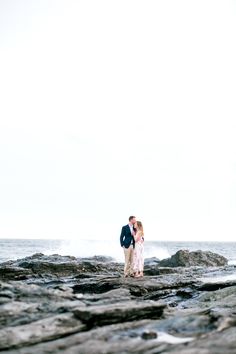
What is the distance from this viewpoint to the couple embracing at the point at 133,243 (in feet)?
72.1

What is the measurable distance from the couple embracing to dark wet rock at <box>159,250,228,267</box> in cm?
2114

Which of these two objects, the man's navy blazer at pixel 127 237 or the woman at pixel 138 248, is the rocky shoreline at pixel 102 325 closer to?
the woman at pixel 138 248

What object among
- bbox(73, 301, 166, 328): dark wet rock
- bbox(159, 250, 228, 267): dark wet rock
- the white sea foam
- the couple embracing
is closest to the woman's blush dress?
the couple embracing

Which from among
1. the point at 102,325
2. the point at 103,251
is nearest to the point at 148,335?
the point at 102,325

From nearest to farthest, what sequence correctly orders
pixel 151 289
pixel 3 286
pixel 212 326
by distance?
pixel 212 326 → pixel 3 286 → pixel 151 289

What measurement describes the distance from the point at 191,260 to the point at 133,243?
2382 centimetres

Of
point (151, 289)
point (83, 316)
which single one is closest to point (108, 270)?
point (151, 289)

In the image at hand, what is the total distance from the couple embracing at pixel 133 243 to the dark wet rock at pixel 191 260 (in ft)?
69.4

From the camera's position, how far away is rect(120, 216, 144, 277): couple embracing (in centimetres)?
2197

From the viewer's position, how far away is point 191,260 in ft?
145

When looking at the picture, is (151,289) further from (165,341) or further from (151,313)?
(165,341)

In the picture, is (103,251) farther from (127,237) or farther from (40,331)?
(40,331)

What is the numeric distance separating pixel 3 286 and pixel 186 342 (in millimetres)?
6434

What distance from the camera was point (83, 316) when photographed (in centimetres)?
1108
